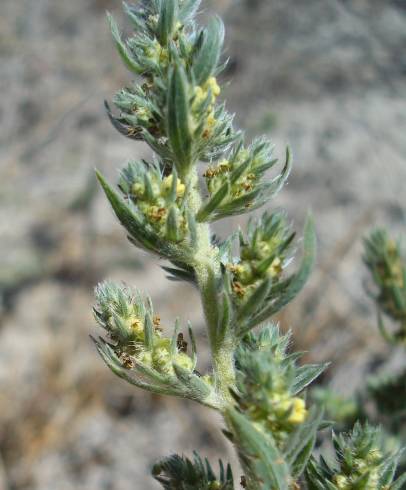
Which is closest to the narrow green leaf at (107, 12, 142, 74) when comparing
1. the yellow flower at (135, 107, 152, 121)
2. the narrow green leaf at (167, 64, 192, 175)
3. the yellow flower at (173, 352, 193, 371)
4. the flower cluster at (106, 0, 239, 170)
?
the flower cluster at (106, 0, 239, 170)

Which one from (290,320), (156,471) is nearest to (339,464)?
(156,471)

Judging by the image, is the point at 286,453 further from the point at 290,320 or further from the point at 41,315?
the point at 41,315

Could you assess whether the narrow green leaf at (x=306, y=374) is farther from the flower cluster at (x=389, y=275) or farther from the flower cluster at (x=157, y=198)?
the flower cluster at (x=389, y=275)

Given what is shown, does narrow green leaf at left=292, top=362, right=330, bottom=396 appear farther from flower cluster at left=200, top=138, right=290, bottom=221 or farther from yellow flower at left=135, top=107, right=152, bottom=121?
yellow flower at left=135, top=107, right=152, bottom=121

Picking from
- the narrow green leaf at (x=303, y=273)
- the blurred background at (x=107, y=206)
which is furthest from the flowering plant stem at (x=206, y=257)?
the blurred background at (x=107, y=206)

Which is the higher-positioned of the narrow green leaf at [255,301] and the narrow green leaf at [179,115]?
the narrow green leaf at [179,115]
